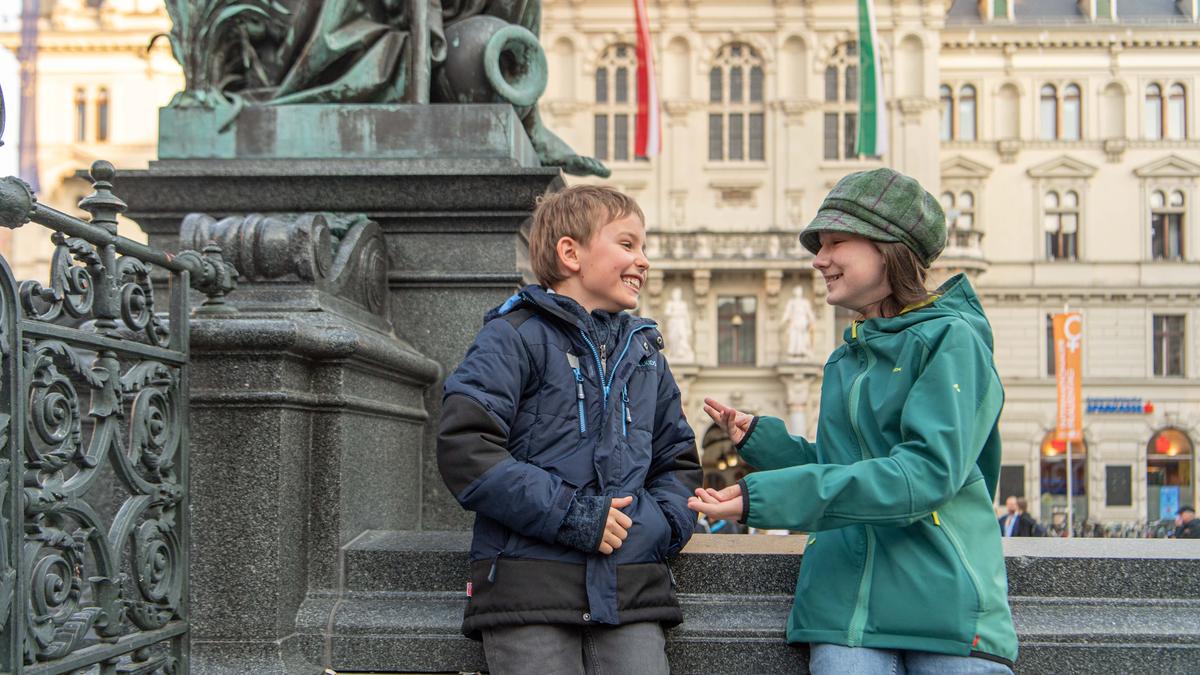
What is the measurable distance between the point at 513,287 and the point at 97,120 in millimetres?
36493

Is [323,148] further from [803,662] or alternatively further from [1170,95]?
[1170,95]

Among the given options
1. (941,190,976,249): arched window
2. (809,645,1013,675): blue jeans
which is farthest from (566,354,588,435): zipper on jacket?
(941,190,976,249): arched window

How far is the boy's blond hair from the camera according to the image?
2494 mm

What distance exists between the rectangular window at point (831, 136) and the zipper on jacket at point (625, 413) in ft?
110

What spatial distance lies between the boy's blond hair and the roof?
40.7 m

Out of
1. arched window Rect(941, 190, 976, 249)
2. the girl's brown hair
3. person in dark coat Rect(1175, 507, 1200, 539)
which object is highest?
arched window Rect(941, 190, 976, 249)

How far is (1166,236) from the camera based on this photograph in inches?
1515

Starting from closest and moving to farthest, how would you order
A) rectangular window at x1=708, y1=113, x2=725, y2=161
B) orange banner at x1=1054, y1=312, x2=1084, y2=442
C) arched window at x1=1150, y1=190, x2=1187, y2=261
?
orange banner at x1=1054, y1=312, x2=1084, y2=442 < rectangular window at x1=708, y1=113, x2=725, y2=161 < arched window at x1=1150, y1=190, x2=1187, y2=261

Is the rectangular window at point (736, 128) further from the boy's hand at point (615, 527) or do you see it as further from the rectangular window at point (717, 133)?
the boy's hand at point (615, 527)

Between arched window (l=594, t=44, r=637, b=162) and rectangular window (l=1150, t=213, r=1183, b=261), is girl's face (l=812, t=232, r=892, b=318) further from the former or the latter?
rectangular window (l=1150, t=213, r=1183, b=261)

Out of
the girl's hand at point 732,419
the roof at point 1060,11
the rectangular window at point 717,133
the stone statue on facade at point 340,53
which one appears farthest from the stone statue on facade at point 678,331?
the girl's hand at point 732,419

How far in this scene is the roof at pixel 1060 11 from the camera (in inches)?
1580

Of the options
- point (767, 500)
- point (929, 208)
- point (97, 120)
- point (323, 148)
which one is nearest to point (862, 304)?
point (929, 208)

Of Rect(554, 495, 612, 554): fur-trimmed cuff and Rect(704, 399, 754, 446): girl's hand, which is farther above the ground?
Rect(704, 399, 754, 446): girl's hand
